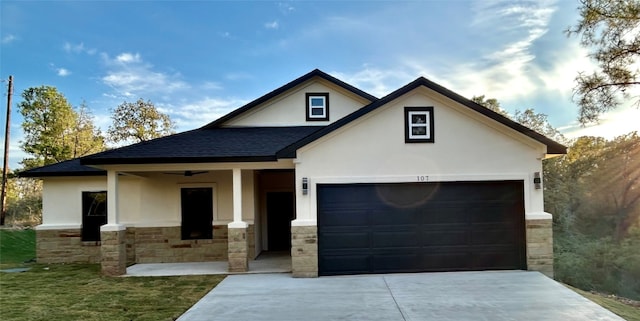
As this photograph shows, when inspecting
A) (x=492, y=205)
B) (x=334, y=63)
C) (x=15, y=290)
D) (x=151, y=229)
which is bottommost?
(x=15, y=290)

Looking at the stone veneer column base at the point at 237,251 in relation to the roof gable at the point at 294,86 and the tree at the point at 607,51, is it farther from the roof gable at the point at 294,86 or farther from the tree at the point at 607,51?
the tree at the point at 607,51

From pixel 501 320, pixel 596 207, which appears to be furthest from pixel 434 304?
pixel 596 207

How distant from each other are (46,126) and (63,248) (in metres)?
16.2

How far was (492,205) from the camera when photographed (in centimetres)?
1003

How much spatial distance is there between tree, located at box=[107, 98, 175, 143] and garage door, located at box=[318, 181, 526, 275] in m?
24.8

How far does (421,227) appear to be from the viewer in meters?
9.95

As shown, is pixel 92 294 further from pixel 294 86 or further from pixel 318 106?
pixel 318 106

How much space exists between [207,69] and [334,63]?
23.0 ft

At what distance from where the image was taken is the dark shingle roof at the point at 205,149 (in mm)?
10367

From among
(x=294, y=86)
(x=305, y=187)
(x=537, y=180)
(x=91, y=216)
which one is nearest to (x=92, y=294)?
(x=305, y=187)

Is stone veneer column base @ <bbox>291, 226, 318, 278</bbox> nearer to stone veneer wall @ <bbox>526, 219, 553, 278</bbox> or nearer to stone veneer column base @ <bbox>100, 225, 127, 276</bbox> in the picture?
stone veneer column base @ <bbox>100, 225, 127, 276</bbox>

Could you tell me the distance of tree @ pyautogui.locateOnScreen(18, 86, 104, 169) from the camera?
25.5 meters

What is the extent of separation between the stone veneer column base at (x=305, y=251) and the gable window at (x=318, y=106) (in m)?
5.63

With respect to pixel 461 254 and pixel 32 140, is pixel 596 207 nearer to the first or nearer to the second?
pixel 461 254
